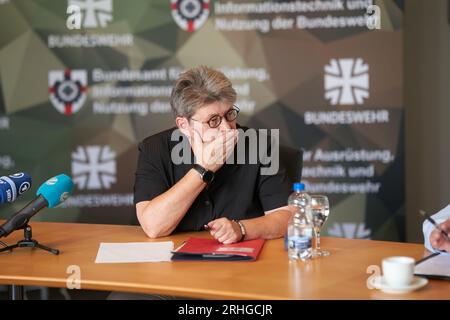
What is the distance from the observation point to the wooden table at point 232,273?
160 cm

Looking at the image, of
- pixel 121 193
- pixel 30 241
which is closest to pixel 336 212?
pixel 121 193

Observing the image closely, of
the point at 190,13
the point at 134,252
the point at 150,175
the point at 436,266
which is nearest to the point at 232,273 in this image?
the point at 134,252

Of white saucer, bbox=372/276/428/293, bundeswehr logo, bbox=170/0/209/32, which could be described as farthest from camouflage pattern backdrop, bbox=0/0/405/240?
white saucer, bbox=372/276/428/293

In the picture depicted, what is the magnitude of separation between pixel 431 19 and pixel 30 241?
2.94m

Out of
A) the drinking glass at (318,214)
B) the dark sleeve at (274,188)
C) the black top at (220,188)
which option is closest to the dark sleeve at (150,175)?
the black top at (220,188)

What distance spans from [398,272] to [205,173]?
94 centimetres

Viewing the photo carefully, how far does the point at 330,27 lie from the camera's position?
12.6ft

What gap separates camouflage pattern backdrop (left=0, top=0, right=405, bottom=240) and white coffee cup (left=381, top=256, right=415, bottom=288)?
236cm

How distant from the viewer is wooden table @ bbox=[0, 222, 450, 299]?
5.24 ft

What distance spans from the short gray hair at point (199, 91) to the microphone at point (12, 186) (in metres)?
0.63

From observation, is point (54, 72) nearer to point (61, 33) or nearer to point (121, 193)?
point (61, 33)

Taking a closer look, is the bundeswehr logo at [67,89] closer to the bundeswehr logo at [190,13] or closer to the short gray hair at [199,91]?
the bundeswehr logo at [190,13]

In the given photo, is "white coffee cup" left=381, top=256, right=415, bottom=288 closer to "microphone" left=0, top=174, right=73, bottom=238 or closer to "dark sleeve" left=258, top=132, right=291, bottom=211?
"dark sleeve" left=258, top=132, right=291, bottom=211
